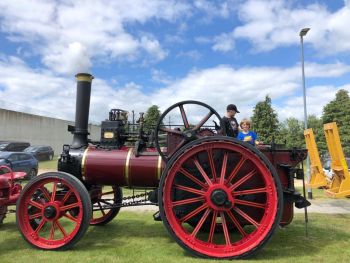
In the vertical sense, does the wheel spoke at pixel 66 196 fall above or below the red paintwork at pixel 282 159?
below

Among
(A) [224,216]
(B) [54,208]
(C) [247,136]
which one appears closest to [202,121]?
(C) [247,136]

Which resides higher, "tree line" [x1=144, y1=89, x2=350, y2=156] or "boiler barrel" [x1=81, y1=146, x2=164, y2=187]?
"tree line" [x1=144, y1=89, x2=350, y2=156]

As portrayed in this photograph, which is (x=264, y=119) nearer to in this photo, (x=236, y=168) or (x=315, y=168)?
(x=315, y=168)

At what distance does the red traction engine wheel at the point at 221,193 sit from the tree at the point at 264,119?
34.5 meters

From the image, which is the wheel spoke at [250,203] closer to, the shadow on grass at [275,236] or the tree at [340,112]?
the shadow on grass at [275,236]

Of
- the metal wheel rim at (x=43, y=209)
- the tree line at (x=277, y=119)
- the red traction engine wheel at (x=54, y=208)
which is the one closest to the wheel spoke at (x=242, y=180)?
the red traction engine wheel at (x=54, y=208)

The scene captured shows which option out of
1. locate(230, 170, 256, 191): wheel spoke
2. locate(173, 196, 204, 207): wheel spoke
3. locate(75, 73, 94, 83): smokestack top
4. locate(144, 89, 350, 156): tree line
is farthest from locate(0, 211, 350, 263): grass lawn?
locate(144, 89, 350, 156): tree line

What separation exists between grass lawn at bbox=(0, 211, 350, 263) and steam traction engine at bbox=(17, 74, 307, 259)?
288mm

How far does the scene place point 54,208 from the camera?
6047 millimetres

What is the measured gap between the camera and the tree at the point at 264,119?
39719 millimetres

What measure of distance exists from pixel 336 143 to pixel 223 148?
5.61m

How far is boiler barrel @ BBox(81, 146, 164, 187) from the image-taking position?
20.5 ft

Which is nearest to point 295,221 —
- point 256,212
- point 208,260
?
point 256,212

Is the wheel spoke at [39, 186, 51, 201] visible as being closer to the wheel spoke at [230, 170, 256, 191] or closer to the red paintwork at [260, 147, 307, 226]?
the wheel spoke at [230, 170, 256, 191]
